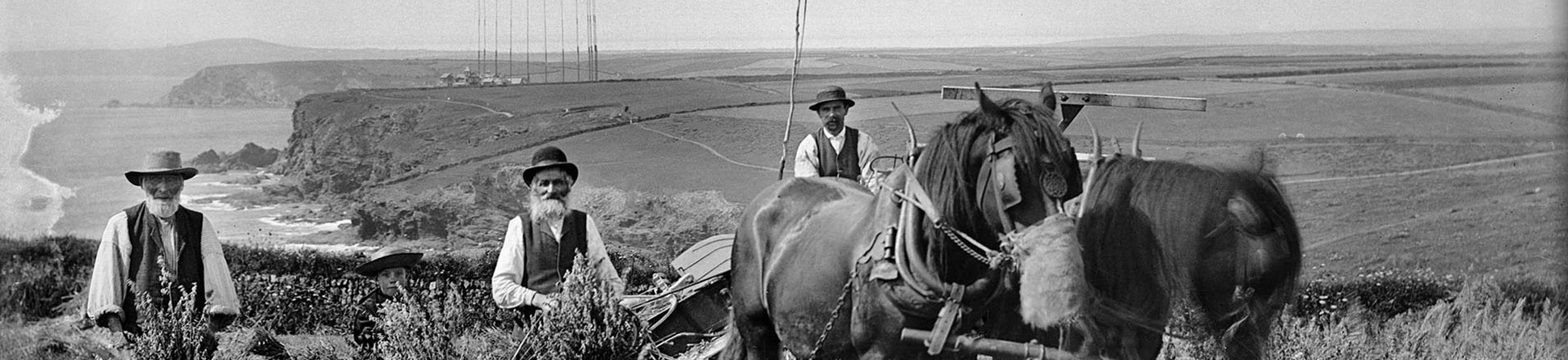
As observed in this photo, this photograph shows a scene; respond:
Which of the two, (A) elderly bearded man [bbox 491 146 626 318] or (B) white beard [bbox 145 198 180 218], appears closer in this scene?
(A) elderly bearded man [bbox 491 146 626 318]

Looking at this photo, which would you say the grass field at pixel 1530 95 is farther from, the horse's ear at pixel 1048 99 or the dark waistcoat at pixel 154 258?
the dark waistcoat at pixel 154 258

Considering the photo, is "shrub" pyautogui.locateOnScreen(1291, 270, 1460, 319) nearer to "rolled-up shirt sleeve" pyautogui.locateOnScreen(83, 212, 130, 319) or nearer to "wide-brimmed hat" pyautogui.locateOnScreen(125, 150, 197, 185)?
"wide-brimmed hat" pyautogui.locateOnScreen(125, 150, 197, 185)

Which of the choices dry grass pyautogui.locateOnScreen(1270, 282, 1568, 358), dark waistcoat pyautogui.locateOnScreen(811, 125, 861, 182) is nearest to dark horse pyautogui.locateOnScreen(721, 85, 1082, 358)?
dark waistcoat pyautogui.locateOnScreen(811, 125, 861, 182)

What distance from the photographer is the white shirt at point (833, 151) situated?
6.75m

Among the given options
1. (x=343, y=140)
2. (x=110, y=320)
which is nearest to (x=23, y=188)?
(x=343, y=140)

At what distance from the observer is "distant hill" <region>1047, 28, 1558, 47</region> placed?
32.6 ft

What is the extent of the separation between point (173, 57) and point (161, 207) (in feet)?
18.2

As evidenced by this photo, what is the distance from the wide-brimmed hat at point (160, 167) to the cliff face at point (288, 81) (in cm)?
529

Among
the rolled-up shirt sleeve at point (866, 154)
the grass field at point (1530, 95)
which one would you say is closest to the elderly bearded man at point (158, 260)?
the rolled-up shirt sleeve at point (866, 154)

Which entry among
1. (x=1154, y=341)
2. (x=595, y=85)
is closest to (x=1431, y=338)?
(x=1154, y=341)

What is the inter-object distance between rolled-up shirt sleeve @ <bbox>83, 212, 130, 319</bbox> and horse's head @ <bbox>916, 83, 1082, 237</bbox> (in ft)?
11.7

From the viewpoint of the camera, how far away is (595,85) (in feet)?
35.2

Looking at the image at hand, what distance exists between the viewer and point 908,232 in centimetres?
402

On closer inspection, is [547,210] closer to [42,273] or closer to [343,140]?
[343,140]
